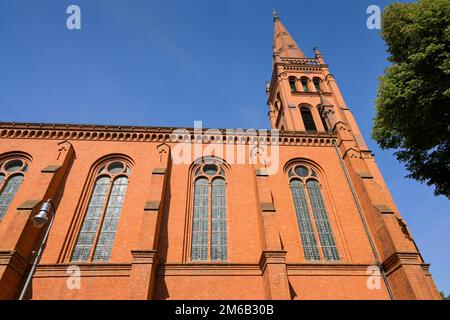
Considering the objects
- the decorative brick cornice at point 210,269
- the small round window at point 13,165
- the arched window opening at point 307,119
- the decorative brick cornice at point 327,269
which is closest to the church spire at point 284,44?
the arched window opening at point 307,119

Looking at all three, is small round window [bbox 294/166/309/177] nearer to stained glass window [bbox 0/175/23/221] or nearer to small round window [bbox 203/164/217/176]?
small round window [bbox 203/164/217/176]

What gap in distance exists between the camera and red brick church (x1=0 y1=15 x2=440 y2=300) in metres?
11.2

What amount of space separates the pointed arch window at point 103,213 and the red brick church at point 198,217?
6cm

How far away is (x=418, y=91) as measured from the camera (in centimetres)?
1084

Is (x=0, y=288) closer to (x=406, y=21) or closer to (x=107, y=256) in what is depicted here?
(x=107, y=256)

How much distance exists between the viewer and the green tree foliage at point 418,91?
10.4 meters

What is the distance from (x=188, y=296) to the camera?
1120cm

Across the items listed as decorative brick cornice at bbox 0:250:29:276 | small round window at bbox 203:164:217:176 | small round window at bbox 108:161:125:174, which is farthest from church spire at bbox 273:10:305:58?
decorative brick cornice at bbox 0:250:29:276

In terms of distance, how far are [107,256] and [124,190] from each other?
3898mm

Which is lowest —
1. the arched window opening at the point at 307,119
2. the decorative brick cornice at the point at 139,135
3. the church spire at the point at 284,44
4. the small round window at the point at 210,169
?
the small round window at the point at 210,169

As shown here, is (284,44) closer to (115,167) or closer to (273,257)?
(115,167)

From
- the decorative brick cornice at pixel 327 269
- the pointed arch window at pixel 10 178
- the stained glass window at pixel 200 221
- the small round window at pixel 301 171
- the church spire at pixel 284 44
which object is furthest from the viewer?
the church spire at pixel 284 44

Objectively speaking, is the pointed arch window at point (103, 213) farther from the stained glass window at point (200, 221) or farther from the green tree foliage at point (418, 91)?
the green tree foliage at point (418, 91)
